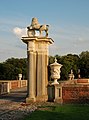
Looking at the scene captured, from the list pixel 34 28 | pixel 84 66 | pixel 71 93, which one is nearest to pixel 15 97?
pixel 34 28

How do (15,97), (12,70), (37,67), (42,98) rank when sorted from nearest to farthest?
(42,98)
(37,67)
(15,97)
(12,70)

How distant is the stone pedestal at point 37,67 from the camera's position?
17328 millimetres

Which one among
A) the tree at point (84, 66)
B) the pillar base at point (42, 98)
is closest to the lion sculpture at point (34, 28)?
the pillar base at point (42, 98)

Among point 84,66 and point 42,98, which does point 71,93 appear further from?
point 84,66

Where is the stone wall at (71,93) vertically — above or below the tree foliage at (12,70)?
below

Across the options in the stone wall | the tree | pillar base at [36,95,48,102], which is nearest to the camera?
the stone wall

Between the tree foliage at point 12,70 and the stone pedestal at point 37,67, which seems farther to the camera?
the tree foliage at point 12,70

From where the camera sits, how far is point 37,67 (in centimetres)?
1755

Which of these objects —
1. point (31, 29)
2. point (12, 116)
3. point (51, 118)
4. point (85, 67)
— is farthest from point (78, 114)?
point (85, 67)

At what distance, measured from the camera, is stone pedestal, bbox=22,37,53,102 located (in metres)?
17.3


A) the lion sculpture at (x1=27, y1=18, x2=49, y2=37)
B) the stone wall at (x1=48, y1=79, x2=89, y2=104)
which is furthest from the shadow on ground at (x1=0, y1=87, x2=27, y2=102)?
the lion sculpture at (x1=27, y1=18, x2=49, y2=37)

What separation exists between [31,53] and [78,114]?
6.92m

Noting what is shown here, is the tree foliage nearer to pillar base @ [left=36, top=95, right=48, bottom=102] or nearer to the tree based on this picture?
the tree

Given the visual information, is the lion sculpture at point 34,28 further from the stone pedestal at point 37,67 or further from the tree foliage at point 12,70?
the tree foliage at point 12,70
